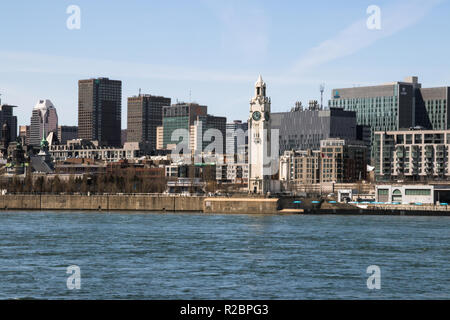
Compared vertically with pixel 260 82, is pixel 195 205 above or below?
below

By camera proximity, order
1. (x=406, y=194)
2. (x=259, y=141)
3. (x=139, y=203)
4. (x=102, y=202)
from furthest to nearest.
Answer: (x=406, y=194), (x=102, y=202), (x=259, y=141), (x=139, y=203)

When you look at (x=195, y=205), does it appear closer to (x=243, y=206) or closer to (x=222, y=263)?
(x=243, y=206)

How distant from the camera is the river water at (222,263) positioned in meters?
45.6

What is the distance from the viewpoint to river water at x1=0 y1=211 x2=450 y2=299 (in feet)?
150

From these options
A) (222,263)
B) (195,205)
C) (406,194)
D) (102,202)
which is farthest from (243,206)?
(222,263)

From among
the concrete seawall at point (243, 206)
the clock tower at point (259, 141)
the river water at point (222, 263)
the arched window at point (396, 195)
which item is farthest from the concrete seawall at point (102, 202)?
the river water at point (222, 263)

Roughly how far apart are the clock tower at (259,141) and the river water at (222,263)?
79.5 metres

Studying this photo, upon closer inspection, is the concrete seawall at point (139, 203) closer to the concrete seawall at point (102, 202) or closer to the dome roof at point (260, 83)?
the concrete seawall at point (102, 202)

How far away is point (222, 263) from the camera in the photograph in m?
59.4

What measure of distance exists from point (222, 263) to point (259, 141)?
117 m

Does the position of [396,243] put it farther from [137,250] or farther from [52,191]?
[52,191]

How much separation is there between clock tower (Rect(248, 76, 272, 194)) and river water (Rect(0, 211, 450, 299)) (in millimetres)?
79533

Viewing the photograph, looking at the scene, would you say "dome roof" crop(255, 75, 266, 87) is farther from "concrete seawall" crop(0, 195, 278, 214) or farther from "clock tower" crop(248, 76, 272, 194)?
"concrete seawall" crop(0, 195, 278, 214)
